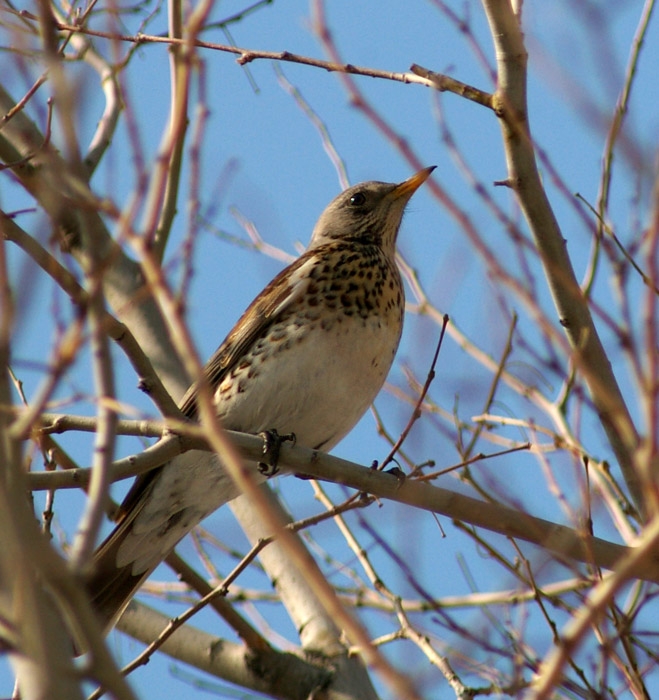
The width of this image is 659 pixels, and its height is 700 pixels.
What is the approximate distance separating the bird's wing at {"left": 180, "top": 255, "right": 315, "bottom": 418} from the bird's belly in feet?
0.33

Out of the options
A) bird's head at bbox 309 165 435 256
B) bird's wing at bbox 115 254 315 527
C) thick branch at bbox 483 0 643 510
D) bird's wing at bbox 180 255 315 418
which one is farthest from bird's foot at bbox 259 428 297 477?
bird's head at bbox 309 165 435 256

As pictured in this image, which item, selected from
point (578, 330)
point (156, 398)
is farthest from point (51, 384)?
point (578, 330)

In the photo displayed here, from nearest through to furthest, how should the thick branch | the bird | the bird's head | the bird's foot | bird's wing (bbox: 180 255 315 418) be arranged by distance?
the thick branch
the bird's foot
the bird
bird's wing (bbox: 180 255 315 418)
the bird's head

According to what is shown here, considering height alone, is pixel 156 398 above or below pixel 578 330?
above

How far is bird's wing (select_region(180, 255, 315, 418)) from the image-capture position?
6094mm

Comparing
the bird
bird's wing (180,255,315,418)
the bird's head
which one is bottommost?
the bird

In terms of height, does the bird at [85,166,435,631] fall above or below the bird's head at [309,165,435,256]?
below

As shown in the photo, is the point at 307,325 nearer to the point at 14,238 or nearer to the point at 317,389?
the point at 317,389

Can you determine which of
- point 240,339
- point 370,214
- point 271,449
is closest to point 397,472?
point 271,449

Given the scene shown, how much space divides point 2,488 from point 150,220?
0.59m

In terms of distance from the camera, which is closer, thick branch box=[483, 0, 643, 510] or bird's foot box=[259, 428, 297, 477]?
thick branch box=[483, 0, 643, 510]

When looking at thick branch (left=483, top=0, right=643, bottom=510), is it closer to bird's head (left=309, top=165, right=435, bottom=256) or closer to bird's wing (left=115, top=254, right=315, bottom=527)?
bird's wing (left=115, top=254, right=315, bottom=527)

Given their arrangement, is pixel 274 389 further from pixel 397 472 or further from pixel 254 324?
pixel 397 472

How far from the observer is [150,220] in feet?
7.08
